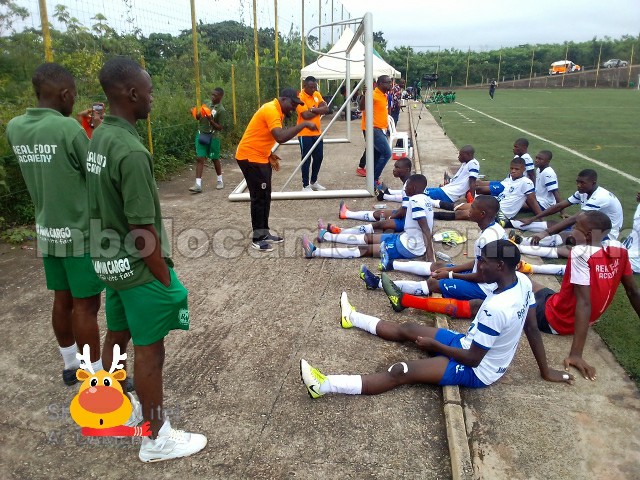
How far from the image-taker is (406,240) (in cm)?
533

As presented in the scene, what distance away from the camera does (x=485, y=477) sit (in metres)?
2.58

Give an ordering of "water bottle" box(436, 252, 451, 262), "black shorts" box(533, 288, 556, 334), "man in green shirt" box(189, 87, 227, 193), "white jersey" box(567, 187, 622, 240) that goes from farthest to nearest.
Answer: "man in green shirt" box(189, 87, 227, 193) < "water bottle" box(436, 252, 451, 262) < "white jersey" box(567, 187, 622, 240) < "black shorts" box(533, 288, 556, 334)

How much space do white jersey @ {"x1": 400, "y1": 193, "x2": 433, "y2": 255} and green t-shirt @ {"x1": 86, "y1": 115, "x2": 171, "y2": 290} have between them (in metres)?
3.16

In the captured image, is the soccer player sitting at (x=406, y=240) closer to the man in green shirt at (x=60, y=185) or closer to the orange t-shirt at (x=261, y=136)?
the orange t-shirt at (x=261, y=136)

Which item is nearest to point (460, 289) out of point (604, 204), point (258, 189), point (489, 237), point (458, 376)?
Answer: point (489, 237)

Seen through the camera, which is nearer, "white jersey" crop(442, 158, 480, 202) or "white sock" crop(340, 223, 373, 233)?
"white sock" crop(340, 223, 373, 233)

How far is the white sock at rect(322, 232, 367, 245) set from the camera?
237 inches

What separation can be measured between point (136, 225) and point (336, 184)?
24.3 feet

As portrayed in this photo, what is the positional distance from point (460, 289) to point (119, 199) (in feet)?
9.93

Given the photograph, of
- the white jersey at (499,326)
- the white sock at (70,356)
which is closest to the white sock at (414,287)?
the white jersey at (499,326)

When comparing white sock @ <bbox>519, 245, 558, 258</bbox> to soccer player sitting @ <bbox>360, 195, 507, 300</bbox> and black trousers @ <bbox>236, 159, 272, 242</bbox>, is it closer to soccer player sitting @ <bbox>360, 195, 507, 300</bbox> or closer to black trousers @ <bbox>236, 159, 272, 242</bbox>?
soccer player sitting @ <bbox>360, 195, 507, 300</bbox>

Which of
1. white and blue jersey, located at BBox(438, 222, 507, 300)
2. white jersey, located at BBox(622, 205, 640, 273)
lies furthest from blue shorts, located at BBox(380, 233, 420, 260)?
white jersey, located at BBox(622, 205, 640, 273)

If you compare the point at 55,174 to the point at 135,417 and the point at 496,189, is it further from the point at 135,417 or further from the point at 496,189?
the point at 496,189

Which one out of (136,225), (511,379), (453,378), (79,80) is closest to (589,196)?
(511,379)
